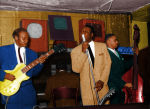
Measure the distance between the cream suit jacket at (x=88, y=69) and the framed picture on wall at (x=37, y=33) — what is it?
0.34 meters

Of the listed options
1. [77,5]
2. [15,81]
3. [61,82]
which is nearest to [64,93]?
[61,82]

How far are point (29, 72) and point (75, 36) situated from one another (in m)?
0.68

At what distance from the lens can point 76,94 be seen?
207 centimetres

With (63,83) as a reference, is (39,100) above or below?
below

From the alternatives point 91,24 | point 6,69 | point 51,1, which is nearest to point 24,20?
point 51,1

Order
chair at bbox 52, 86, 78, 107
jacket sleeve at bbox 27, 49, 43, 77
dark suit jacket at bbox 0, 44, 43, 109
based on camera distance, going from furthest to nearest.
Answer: chair at bbox 52, 86, 78, 107, jacket sleeve at bbox 27, 49, 43, 77, dark suit jacket at bbox 0, 44, 43, 109

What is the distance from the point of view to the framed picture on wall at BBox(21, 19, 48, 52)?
2076 millimetres

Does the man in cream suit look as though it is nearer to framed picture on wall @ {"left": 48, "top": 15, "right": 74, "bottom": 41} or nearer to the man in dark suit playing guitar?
framed picture on wall @ {"left": 48, "top": 15, "right": 74, "bottom": 41}

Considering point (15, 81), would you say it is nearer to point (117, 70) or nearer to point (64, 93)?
point (64, 93)

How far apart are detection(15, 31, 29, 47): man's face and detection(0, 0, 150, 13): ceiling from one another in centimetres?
30

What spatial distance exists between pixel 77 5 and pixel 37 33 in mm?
614

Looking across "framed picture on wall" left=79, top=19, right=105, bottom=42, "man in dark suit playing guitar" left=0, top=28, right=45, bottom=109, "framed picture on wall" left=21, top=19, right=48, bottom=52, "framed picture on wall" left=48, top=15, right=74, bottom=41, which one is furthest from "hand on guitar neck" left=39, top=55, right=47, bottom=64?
"framed picture on wall" left=79, top=19, right=105, bottom=42

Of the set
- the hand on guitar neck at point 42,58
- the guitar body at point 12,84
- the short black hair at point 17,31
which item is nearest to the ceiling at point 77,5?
the short black hair at point 17,31

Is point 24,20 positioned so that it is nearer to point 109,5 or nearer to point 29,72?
point 29,72
